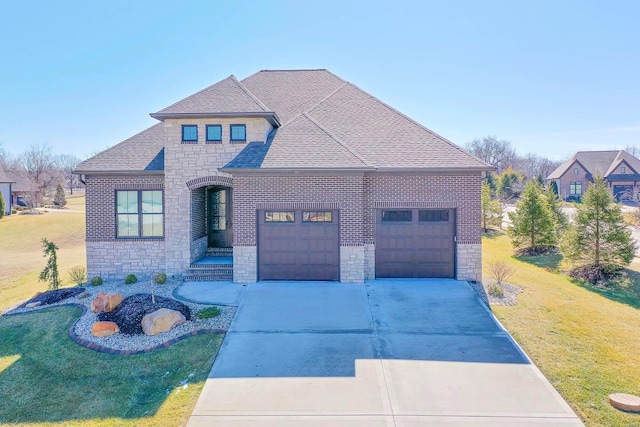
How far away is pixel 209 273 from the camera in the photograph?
12.8 metres

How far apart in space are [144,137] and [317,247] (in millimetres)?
8609

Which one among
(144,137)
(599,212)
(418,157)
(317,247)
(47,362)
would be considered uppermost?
(144,137)

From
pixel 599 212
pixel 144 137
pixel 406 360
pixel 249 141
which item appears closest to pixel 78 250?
pixel 144 137

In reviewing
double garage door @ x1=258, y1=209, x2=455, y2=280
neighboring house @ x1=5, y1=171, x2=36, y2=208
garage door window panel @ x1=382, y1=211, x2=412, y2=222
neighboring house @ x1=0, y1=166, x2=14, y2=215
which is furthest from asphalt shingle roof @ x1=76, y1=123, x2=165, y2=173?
neighboring house @ x1=5, y1=171, x2=36, y2=208

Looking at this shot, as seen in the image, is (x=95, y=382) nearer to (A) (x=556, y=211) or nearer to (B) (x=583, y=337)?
(B) (x=583, y=337)

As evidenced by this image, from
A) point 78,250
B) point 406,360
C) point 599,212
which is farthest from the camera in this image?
point 78,250

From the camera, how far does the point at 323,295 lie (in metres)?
11.0

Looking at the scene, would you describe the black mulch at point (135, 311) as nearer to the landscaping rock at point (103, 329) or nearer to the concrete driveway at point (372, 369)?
the landscaping rock at point (103, 329)

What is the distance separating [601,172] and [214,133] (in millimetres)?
56022

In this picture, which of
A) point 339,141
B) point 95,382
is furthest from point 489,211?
point 95,382

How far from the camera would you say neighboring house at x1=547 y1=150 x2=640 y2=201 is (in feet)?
167

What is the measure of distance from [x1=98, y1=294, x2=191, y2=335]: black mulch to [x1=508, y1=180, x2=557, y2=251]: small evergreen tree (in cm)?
1761

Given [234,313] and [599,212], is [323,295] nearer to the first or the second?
[234,313]

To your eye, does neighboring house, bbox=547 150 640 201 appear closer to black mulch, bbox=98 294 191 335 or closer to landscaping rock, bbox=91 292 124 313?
black mulch, bbox=98 294 191 335
